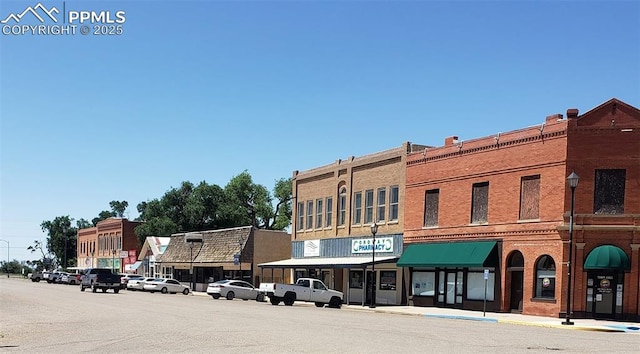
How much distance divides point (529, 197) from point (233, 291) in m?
22.9

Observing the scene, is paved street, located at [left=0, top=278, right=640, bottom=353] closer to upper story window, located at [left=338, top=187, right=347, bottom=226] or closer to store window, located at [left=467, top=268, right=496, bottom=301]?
store window, located at [left=467, top=268, right=496, bottom=301]

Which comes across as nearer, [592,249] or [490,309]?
[592,249]

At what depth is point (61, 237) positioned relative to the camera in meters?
143

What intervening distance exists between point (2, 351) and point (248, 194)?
94627mm

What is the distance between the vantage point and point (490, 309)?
1470 inches

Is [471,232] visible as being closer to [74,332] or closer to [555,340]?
[555,340]

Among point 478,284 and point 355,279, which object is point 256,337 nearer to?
point 478,284

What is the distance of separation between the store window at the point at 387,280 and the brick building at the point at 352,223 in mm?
12

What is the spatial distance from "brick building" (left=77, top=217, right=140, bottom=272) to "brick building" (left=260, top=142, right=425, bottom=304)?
43712mm

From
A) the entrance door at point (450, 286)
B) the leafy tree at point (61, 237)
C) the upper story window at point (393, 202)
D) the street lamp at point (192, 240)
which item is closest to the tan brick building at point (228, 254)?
the street lamp at point (192, 240)

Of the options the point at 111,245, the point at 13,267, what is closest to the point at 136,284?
the point at 111,245

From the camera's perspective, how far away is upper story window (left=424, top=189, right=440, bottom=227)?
138 ft

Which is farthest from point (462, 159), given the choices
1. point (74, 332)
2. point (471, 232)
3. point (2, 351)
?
point (2, 351)

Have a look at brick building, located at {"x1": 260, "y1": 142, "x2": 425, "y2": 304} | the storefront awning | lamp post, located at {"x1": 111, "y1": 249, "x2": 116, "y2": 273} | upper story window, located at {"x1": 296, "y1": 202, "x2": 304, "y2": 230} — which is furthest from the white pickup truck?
lamp post, located at {"x1": 111, "y1": 249, "x2": 116, "y2": 273}
